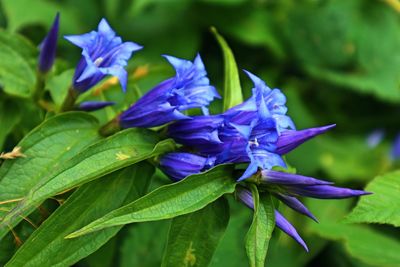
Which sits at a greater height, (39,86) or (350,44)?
(39,86)

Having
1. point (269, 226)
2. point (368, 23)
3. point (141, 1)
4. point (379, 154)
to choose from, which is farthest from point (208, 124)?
point (368, 23)

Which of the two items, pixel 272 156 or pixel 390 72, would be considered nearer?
pixel 272 156

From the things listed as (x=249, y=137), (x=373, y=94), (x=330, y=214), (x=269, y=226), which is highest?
(x=249, y=137)

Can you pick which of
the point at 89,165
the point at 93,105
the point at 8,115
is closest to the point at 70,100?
the point at 93,105

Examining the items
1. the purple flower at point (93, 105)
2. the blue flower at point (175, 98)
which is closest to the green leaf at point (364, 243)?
the blue flower at point (175, 98)

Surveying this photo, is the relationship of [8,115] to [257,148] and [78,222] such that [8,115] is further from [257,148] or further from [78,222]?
[257,148]

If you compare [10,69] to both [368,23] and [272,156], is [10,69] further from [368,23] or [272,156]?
[368,23]
